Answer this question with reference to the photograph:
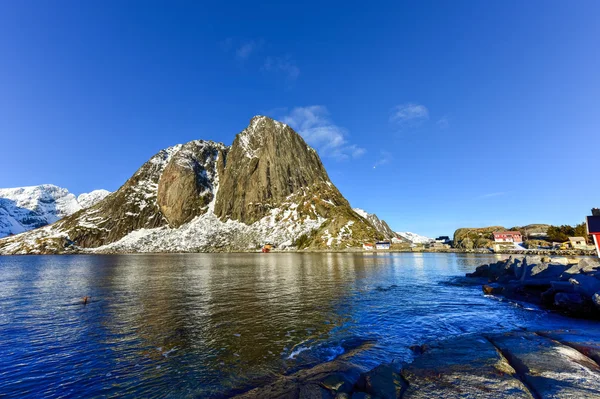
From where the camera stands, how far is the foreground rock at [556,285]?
77.1 ft

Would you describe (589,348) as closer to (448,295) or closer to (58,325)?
(448,295)

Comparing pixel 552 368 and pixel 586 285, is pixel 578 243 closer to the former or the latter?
pixel 586 285

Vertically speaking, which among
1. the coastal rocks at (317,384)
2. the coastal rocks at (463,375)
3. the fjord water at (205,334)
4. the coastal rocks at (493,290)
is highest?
the coastal rocks at (463,375)

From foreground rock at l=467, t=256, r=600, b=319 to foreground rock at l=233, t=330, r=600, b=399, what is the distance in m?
12.5

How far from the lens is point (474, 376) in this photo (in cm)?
1039

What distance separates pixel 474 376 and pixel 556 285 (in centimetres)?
2644

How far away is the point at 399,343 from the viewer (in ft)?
60.9

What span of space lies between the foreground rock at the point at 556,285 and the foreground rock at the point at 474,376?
12515mm

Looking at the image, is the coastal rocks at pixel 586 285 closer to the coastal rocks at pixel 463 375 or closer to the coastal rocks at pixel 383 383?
the coastal rocks at pixel 463 375

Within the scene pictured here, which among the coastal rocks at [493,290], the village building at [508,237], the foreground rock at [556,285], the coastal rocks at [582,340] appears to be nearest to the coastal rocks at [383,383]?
the coastal rocks at [582,340]

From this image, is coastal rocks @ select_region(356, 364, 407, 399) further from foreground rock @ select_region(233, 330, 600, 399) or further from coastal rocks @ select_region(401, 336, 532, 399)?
coastal rocks @ select_region(401, 336, 532, 399)

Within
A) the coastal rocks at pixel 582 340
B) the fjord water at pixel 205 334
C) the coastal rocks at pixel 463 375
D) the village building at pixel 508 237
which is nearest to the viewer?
the coastal rocks at pixel 463 375

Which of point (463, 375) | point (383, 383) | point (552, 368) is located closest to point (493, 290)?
point (552, 368)

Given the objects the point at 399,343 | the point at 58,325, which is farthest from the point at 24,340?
the point at 399,343
